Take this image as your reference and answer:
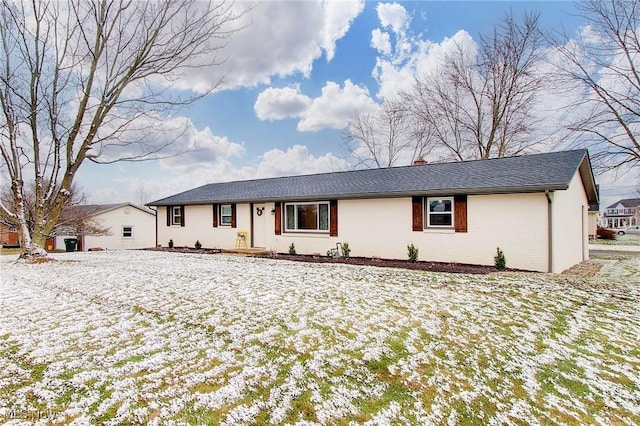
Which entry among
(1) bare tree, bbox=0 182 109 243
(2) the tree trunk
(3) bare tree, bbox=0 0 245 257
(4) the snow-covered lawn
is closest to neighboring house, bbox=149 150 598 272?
(4) the snow-covered lawn

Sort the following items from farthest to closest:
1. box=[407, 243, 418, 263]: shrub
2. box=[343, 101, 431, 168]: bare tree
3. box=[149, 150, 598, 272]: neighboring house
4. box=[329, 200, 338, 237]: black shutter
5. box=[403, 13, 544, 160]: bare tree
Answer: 1. box=[343, 101, 431, 168]: bare tree
2. box=[403, 13, 544, 160]: bare tree
3. box=[329, 200, 338, 237]: black shutter
4. box=[407, 243, 418, 263]: shrub
5. box=[149, 150, 598, 272]: neighboring house

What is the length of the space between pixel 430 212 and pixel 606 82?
11.9m

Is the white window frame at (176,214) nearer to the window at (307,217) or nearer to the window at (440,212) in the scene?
the window at (307,217)

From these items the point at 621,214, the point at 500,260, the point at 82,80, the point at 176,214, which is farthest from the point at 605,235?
the point at 621,214

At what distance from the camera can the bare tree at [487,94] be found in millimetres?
19531

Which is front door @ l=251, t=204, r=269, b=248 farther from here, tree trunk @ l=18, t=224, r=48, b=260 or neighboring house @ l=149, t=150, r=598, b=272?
tree trunk @ l=18, t=224, r=48, b=260

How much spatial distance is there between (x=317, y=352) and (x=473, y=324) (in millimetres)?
2300

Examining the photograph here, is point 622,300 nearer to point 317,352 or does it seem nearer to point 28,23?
point 317,352

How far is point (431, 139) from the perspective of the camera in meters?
23.6

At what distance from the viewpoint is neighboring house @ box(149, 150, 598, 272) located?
A: 902cm

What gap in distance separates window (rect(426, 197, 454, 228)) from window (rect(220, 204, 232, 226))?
8.82m

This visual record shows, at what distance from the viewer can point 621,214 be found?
57.5 m

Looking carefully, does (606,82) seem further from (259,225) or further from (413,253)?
(259,225)

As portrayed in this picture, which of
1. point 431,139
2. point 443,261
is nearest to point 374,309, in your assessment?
point 443,261
